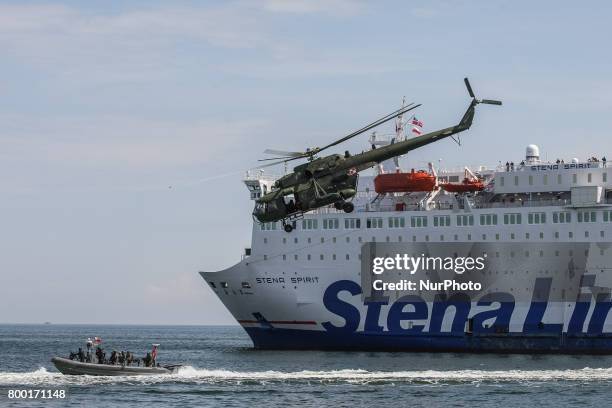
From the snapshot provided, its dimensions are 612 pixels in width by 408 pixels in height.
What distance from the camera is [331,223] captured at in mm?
72125

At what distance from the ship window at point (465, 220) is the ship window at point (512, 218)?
196cm

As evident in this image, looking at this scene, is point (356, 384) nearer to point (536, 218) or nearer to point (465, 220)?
point (465, 220)

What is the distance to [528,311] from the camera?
6881 cm

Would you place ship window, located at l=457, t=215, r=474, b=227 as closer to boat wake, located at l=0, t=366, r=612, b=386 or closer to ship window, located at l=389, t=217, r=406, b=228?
ship window, located at l=389, t=217, r=406, b=228

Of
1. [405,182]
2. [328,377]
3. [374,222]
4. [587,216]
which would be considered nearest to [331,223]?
[374,222]

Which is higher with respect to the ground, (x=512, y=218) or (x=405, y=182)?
(x=405, y=182)

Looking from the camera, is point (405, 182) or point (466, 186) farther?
point (405, 182)

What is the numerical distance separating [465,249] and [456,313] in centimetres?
373

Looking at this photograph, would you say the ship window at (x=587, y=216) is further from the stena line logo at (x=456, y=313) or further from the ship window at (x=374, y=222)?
the ship window at (x=374, y=222)

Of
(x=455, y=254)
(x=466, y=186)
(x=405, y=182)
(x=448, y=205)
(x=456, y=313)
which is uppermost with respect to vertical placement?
(x=405, y=182)

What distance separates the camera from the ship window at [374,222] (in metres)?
71.6

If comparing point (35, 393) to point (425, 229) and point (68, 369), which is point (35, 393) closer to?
point (68, 369)

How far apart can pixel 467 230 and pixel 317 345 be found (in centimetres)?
1122

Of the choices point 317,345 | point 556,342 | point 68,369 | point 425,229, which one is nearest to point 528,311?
point 556,342
